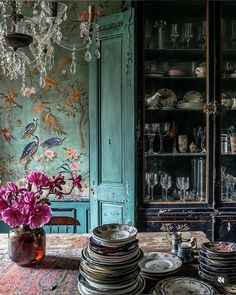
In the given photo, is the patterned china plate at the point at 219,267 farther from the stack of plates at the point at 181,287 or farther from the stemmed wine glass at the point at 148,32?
the stemmed wine glass at the point at 148,32

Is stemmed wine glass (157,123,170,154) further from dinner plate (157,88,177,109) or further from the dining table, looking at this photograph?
the dining table

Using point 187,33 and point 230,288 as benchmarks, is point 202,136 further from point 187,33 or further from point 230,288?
point 230,288

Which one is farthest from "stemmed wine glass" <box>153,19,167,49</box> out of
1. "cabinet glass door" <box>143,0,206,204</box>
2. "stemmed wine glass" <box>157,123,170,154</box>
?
"stemmed wine glass" <box>157,123,170,154</box>

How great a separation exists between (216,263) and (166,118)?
5.46 ft

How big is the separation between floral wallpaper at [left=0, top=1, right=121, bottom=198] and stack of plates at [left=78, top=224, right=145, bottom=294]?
1921 mm

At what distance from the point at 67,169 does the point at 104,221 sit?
26.0 inches

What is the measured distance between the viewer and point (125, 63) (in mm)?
2643

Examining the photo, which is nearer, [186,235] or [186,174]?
[186,235]

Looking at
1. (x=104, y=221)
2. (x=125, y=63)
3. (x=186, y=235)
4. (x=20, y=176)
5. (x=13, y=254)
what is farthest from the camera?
(x=20, y=176)

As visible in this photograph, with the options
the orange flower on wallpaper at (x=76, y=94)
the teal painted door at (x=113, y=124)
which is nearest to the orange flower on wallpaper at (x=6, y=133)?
the orange flower on wallpaper at (x=76, y=94)

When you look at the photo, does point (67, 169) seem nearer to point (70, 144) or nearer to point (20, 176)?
point (70, 144)

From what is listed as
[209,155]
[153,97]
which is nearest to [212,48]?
[153,97]

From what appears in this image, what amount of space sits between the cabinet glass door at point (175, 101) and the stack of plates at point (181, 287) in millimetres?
1374

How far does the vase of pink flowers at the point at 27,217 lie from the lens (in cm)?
150
